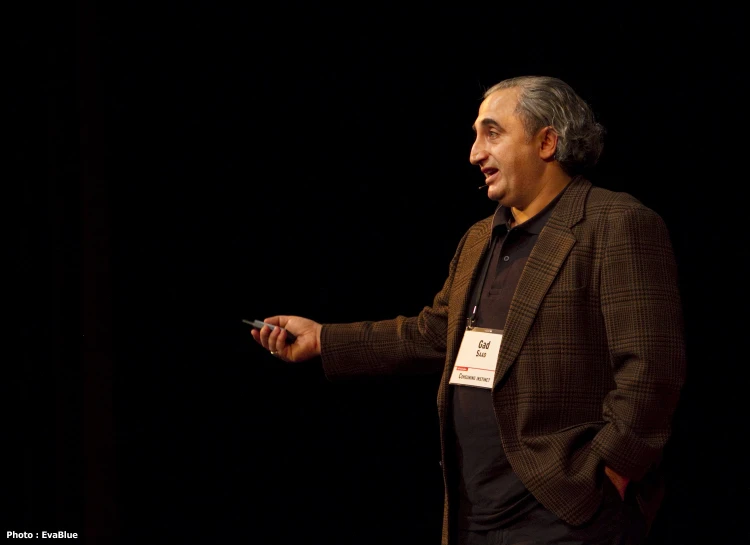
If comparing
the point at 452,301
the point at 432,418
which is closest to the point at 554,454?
the point at 452,301

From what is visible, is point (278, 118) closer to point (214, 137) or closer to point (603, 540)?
point (214, 137)

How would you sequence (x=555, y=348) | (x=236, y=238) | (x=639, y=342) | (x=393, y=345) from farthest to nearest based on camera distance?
(x=236, y=238)
(x=393, y=345)
(x=555, y=348)
(x=639, y=342)

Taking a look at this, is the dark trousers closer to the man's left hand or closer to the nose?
the man's left hand

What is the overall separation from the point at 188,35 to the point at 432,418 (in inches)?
70.1

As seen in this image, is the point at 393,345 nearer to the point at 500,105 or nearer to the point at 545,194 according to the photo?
the point at 545,194

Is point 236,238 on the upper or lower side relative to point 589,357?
upper

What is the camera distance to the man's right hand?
234 centimetres

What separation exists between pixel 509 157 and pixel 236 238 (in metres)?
1.30

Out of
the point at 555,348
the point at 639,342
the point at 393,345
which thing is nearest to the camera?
the point at 639,342

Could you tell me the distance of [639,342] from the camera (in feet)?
5.49

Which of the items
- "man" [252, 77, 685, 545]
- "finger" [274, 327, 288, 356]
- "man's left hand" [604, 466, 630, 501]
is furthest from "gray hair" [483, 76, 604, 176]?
"finger" [274, 327, 288, 356]

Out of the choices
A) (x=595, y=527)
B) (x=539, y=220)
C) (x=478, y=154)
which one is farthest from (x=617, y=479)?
(x=478, y=154)

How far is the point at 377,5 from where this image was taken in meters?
3.01

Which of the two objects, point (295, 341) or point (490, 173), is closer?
point (490, 173)
